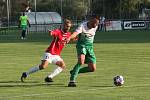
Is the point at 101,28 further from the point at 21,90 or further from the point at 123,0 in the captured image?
the point at 21,90

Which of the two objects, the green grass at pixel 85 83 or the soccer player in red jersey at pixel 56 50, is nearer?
the green grass at pixel 85 83

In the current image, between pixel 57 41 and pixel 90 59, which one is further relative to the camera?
pixel 57 41

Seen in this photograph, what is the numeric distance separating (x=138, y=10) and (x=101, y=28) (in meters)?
23.8

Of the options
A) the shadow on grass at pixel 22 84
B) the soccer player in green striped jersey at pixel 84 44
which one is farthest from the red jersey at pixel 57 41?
the shadow on grass at pixel 22 84

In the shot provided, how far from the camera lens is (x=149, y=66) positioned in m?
23.7

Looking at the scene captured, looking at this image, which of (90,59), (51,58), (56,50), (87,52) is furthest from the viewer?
(56,50)

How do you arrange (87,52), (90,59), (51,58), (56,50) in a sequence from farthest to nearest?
(56,50), (51,58), (90,59), (87,52)

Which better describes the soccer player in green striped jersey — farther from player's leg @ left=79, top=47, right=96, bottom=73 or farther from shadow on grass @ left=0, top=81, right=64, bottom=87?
shadow on grass @ left=0, top=81, right=64, bottom=87

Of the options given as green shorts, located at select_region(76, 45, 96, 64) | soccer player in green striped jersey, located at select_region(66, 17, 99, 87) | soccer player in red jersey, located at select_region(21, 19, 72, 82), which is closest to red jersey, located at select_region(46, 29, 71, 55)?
soccer player in red jersey, located at select_region(21, 19, 72, 82)

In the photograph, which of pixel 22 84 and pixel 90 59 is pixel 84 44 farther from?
pixel 22 84

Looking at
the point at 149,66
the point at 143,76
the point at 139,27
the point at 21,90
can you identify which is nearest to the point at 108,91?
the point at 21,90

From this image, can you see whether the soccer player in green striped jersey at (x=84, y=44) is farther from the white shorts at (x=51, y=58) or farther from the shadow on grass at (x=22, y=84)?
the white shorts at (x=51, y=58)

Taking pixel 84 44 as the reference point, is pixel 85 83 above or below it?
below

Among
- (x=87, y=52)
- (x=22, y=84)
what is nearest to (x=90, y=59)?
(x=87, y=52)
